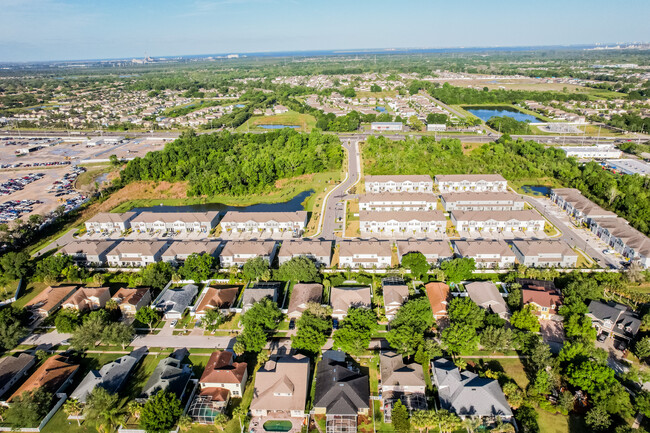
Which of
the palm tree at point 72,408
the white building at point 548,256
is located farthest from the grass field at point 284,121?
the palm tree at point 72,408

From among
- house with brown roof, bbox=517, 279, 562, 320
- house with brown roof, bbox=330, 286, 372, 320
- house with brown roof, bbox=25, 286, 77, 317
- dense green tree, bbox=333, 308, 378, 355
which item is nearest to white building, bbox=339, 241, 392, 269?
house with brown roof, bbox=330, 286, 372, 320

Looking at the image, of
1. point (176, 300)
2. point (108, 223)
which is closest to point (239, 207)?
point (108, 223)

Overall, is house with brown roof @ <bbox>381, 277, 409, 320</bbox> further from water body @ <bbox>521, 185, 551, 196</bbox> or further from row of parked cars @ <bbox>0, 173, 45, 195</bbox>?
row of parked cars @ <bbox>0, 173, 45, 195</bbox>

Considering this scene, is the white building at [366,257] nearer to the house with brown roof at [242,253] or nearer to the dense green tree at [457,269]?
the dense green tree at [457,269]

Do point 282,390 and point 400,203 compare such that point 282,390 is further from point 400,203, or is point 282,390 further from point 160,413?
point 400,203

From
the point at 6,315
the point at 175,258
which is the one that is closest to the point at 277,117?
the point at 175,258

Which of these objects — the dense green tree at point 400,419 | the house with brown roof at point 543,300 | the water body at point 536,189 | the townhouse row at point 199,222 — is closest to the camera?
the dense green tree at point 400,419
